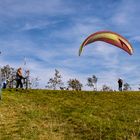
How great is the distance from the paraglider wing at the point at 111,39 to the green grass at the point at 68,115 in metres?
4.52

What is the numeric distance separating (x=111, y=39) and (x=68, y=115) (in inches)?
224

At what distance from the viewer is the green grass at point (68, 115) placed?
2188 centimetres

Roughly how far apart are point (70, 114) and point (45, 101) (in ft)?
17.1

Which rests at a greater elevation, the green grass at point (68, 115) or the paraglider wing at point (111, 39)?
the paraglider wing at point (111, 39)

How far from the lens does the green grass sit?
2188 centimetres

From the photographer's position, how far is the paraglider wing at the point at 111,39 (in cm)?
2667

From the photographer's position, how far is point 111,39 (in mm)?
26688

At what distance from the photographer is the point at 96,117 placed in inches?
1040

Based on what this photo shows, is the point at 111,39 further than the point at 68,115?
No

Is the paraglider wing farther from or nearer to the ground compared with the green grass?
farther from the ground

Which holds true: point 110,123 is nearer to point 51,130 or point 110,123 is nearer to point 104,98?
point 51,130

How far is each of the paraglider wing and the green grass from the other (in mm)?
4520

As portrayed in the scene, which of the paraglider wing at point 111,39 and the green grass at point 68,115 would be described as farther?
the paraglider wing at point 111,39

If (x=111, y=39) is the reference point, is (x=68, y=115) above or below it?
below
